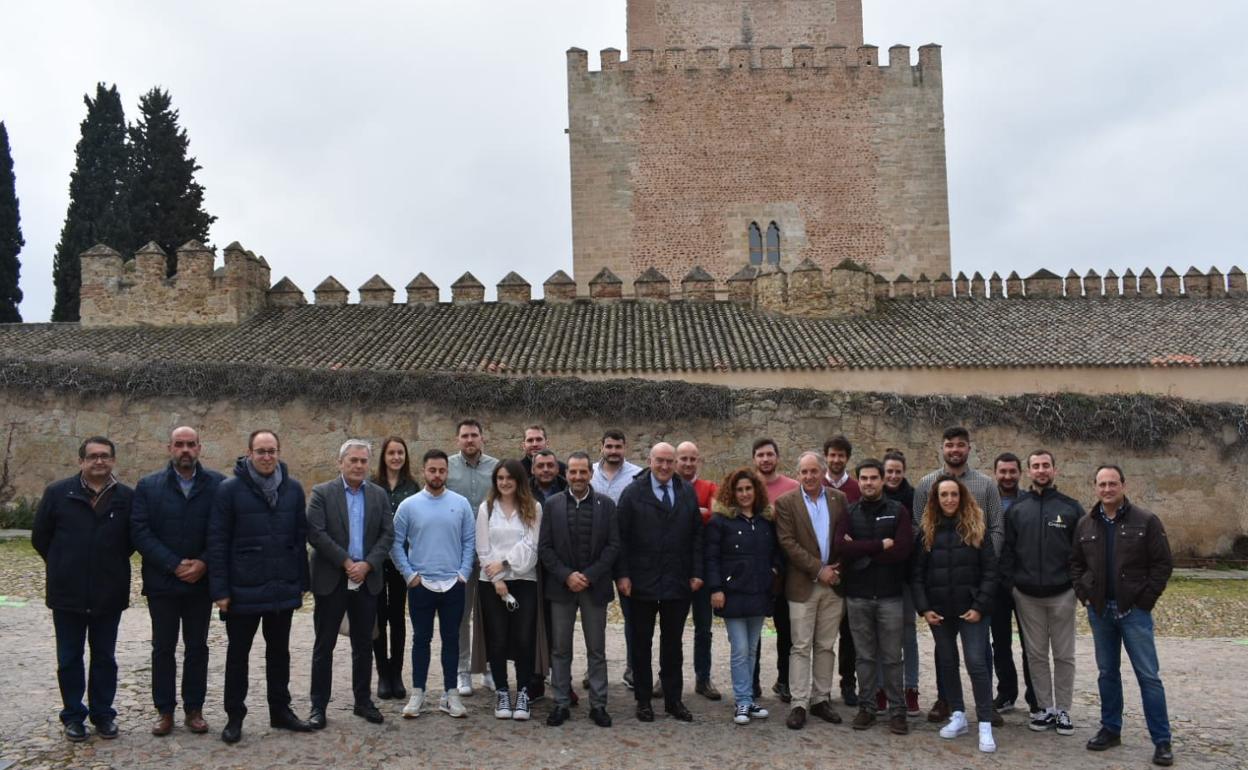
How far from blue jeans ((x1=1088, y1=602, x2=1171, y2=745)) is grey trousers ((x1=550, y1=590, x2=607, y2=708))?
2.70 m

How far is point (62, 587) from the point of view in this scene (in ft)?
15.6

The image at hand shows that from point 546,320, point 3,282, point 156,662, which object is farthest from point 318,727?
point 3,282

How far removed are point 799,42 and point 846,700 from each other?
30.8 m

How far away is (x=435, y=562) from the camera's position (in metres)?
5.45

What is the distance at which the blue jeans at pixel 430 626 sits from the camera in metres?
5.37

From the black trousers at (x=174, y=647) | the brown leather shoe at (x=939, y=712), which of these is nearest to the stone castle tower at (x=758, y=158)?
the brown leather shoe at (x=939, y=712)

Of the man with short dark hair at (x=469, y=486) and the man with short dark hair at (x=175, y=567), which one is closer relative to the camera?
the man with short dark hair at (x=175, y=567)

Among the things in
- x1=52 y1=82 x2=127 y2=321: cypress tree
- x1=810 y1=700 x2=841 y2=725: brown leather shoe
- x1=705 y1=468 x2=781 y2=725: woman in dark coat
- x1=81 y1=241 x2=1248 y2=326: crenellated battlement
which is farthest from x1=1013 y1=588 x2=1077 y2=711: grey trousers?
x1=52 y1=82 x2=127 y2=321: cypress tree

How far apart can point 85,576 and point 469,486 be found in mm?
2257

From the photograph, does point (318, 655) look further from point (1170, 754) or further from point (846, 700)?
point (1170, 754)

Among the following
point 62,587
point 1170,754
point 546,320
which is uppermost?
point 546,320

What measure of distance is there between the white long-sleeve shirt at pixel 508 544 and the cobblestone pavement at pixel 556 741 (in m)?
0.83

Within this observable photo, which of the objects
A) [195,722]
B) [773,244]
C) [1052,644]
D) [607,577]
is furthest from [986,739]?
[773,244]

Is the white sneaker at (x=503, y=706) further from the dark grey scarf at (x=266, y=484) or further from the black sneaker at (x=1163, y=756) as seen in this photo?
the black sneaker at (x=1163, y=756)
